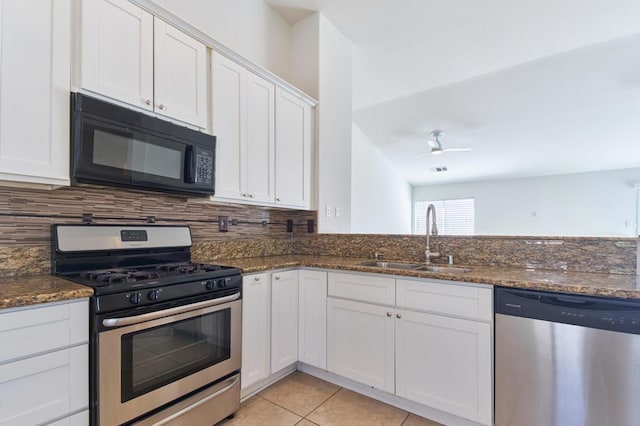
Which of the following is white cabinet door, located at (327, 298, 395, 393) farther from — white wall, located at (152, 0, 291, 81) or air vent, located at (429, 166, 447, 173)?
air vent, located at (429, 166, 447, 173)

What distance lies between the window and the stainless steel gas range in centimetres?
727

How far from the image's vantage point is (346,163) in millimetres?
3414

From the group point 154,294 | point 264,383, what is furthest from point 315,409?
point 154,294

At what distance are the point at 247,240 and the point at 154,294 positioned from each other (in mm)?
1260

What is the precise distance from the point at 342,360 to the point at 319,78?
2.47m

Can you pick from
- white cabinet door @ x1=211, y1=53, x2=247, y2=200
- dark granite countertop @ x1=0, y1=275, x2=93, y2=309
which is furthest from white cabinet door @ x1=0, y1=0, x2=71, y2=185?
white cabinet door @ x1=211, y1=53, x2=247, y2=200

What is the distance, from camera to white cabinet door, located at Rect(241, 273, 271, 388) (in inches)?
78.9

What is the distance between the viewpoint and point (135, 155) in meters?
1.70

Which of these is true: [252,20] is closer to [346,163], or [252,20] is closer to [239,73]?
[239,73]

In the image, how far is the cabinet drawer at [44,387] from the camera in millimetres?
1098

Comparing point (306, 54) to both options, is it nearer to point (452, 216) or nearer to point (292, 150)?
point (292, 150)

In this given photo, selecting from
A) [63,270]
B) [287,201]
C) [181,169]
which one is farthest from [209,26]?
[63,270]

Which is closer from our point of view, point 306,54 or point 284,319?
point 284,319

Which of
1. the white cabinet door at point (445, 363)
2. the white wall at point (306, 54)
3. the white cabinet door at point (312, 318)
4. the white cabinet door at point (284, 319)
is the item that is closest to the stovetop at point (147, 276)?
the white cabinet door at point (284, 319)
